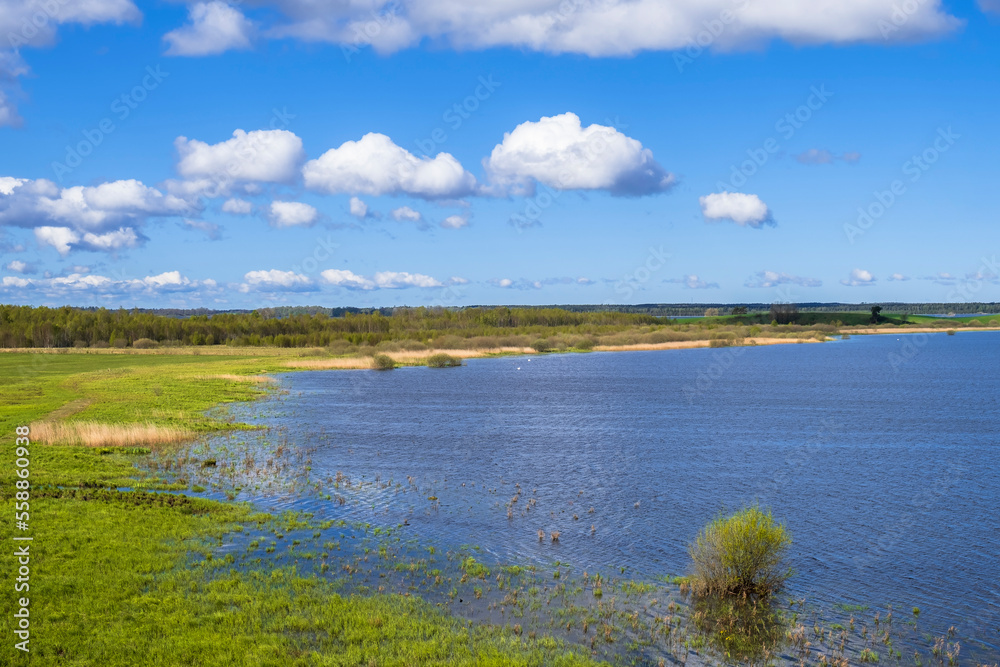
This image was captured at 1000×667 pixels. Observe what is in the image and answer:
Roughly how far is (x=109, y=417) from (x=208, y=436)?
780 cm

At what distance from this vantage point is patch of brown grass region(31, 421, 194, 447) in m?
35.7

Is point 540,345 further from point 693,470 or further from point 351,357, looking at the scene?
point 693,470

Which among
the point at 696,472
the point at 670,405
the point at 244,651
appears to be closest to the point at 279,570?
the point at 244,651

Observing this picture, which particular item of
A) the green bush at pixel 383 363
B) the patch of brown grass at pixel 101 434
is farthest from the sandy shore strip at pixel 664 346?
the patch of brown grass at pixel 101 434

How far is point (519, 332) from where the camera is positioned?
176 meters

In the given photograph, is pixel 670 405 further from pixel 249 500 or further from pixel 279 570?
pixel 279 570

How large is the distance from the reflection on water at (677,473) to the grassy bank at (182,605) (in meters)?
5.03

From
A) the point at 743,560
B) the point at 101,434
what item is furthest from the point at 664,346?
the point at 743,560

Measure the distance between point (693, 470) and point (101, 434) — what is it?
99.1ft

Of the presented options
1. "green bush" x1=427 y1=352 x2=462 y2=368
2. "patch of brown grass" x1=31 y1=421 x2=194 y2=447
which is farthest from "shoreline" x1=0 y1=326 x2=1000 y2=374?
"patch of brown grass" x1=31 y1=421 x2=194 y2=447

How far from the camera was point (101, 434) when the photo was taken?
3688 centimetres

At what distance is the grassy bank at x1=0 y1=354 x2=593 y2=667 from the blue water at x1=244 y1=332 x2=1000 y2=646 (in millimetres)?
5848

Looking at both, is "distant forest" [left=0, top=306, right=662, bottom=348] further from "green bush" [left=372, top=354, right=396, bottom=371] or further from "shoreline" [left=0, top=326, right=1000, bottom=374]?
"green bush" [left=372, top=354, right=396, bottom=371]

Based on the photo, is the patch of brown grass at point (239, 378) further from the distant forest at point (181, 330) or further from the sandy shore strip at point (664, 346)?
the sandy shore strip at point (664, 346)
